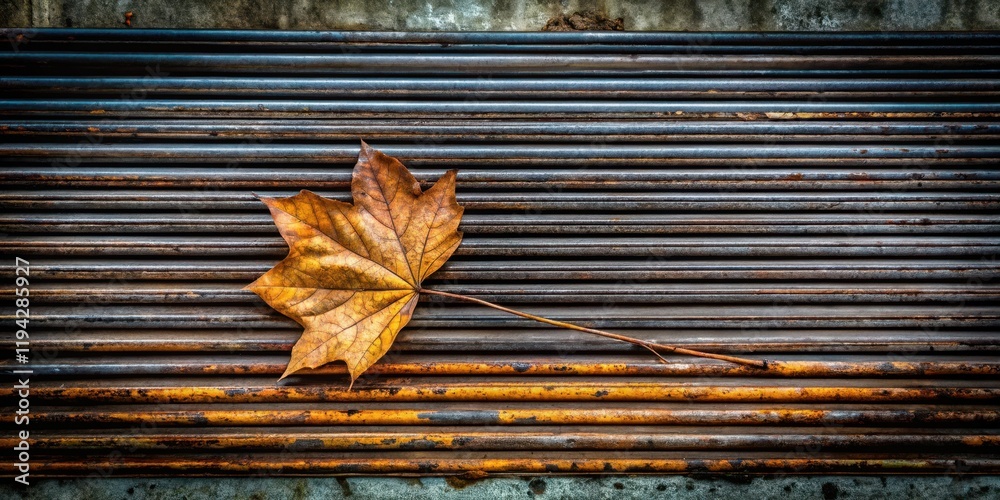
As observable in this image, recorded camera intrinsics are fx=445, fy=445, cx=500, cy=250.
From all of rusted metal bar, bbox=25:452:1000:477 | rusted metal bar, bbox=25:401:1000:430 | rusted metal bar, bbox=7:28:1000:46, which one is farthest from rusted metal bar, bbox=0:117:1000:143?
rusted metal bar, bbox=25:452:1000:477

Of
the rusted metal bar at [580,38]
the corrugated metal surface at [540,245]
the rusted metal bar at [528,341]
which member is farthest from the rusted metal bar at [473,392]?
the rusted metal bar at [580,38]

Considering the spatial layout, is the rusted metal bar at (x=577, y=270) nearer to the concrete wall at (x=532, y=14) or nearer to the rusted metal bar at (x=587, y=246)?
the rusted metal bar at (x=587, y=246)

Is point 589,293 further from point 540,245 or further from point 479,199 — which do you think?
point 479,199

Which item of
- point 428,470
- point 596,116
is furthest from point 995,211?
point 428,470

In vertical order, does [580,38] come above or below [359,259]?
above

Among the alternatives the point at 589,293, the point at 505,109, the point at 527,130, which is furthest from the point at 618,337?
the point at 505,109

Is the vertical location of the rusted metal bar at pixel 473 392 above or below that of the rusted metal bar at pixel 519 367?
below
